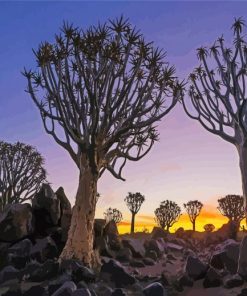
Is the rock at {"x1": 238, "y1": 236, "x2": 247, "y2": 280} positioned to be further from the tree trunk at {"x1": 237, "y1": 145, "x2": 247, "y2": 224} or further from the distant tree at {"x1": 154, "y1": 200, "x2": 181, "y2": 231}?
the distant tree at {"x1": 154, "y1": 200, "x2": 181, "y2": 231}

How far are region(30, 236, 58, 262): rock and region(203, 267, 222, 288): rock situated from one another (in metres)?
6.02

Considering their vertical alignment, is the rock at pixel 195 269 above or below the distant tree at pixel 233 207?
below

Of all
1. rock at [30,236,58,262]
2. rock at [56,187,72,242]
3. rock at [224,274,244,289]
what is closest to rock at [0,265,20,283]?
rock at [30,236,58,262]

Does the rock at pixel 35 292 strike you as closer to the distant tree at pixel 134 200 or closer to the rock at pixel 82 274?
the rock at pixel 82 274

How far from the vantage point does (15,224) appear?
1538cm

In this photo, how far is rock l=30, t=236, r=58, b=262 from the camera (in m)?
13.7

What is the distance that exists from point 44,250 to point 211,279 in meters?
6.30

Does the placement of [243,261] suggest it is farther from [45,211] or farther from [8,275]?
[45,211]

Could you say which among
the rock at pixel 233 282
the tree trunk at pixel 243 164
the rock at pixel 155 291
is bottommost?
the rock at pixel 155 291

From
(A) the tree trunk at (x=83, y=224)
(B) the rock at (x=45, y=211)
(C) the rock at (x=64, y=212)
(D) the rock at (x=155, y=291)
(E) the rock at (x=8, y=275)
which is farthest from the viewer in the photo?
(B) the rock at (x=45, y=211)

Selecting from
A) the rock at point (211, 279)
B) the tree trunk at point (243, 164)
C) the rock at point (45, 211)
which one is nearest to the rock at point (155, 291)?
the rock at point (211, 279)

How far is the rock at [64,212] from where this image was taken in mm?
14978

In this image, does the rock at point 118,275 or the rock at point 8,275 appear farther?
the rock at point 8,275

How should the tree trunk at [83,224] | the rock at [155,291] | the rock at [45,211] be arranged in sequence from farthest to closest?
the rock at [45,211]
the tree trunk at [83,224]
the rock at [155,291]
